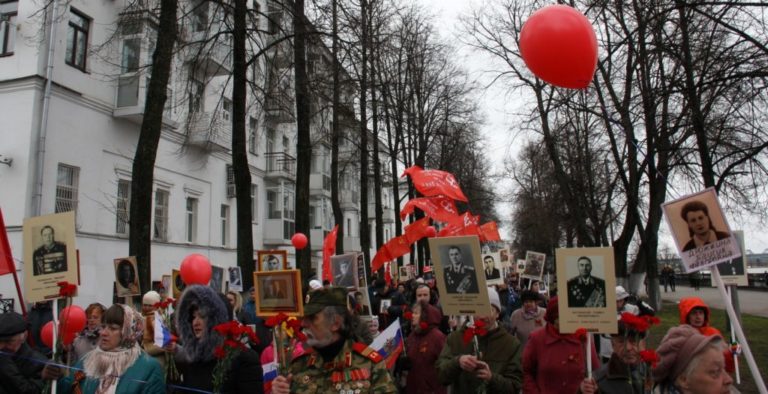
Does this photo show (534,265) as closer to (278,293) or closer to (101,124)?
(278,293)

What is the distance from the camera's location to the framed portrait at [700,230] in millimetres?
4387

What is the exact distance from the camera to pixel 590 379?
4.14 m

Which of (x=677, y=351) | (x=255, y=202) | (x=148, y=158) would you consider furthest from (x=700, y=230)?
(x=255, y=202)

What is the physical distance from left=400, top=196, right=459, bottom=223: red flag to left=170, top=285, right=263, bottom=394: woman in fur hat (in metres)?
10.5

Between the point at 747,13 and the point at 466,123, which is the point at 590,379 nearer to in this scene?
the point at 747,13

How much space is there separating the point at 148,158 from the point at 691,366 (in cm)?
916

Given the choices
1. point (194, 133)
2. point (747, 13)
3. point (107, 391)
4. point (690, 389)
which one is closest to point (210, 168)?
point (194, 133)

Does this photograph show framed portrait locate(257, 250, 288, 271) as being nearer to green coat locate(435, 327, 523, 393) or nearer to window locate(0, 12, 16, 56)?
green coat locate(435, 327, 523, 393)

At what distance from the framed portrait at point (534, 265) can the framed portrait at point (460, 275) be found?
34.9 ft

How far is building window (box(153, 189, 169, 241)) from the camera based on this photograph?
2188cm

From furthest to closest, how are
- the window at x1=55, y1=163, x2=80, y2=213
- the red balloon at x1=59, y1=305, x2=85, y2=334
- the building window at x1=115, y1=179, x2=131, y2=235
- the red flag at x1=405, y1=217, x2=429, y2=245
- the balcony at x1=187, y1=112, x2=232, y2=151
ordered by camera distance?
the balcony at x1=187, y1=112, x2=232, y2=151 < the building window at x1=115, y1=179, x2=131, y2=235 < the window at x1=55, y1=163, x2=80, y2=213 < the red flag at x1=405, y1=217, x2=429, y2=245 < the red balloon at x1=59, y1=305, x2=85, y2=334

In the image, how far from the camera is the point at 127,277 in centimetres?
903

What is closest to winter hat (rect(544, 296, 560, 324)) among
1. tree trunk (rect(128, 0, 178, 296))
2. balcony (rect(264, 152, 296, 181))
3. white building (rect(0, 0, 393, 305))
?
tree trunk (rect(128, 0, 178, 296))

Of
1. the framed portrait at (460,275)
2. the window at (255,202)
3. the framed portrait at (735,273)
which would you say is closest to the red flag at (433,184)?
the framed portrait at (735,273)
